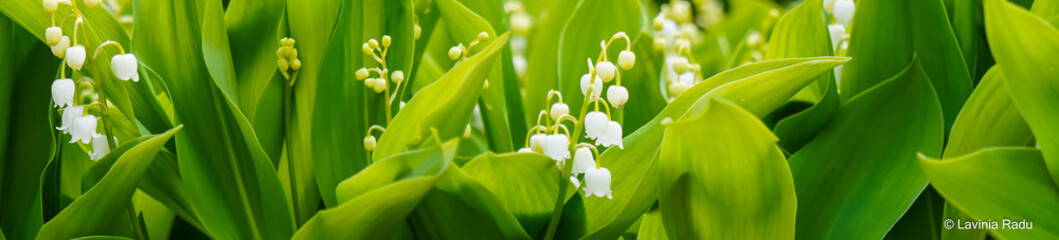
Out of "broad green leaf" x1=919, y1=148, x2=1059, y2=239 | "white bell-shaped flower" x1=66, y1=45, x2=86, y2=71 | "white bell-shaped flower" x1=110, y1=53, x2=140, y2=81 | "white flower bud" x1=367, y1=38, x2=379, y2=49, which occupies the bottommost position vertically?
"broad green leaf" x1=919, y1=148, x2=1059, y2=239

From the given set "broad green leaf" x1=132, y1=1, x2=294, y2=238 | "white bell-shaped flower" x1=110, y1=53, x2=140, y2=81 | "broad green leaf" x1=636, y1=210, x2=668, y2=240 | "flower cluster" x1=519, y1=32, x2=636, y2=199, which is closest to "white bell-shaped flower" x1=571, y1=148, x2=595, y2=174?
"flower cluster" x1=519, y1=32, x2=636, y2=199

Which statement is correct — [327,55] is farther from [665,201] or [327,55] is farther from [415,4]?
[665,201]

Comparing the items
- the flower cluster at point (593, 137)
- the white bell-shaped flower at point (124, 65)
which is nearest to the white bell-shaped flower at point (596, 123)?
the flower cluster at point (593, 137)

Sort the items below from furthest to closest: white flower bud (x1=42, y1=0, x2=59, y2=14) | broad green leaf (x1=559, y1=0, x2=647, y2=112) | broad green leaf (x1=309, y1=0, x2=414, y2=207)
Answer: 1. broad green leaf (x1=559, y1=0, x2=647, y2=112)
2. broad green leaf (x1=309, y1=0, x2=414, y2=207)
3. white flower bud (x1=42, y1=0, x2=59, y2=14)

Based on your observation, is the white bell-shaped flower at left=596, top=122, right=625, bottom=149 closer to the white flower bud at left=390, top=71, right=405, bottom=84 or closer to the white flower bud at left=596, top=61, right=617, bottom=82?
the white flower bud at left=596, top=61, right=617, bottom=82

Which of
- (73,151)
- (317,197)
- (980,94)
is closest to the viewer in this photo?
(980,94)

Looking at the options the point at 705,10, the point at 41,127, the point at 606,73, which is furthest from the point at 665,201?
the point at 705,10
